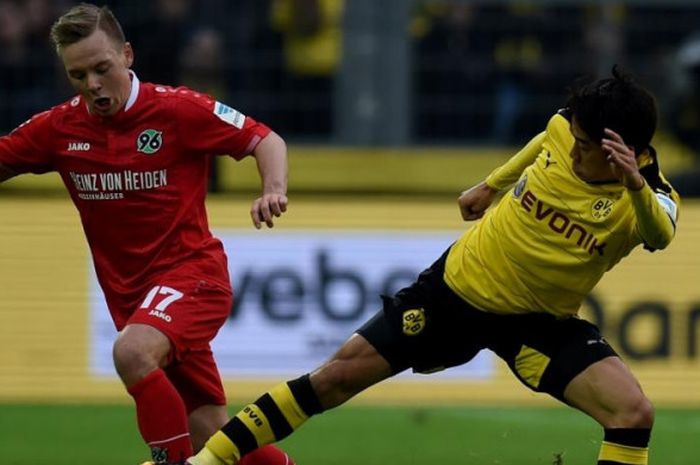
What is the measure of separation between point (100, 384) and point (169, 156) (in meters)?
4.50

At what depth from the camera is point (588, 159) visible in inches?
261

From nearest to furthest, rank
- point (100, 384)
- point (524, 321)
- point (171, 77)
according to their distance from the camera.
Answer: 1. point (524, 321)
2. point (100, 384)
3. point (171, 77)

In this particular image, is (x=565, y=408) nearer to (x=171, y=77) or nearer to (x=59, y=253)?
(x=59, y=253)

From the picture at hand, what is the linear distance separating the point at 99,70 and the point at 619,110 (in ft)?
6.57

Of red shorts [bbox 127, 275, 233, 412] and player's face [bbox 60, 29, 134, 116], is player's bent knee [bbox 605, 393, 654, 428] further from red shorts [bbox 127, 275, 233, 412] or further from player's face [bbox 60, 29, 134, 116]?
player's face [bbox 60, 29, 134, 116]

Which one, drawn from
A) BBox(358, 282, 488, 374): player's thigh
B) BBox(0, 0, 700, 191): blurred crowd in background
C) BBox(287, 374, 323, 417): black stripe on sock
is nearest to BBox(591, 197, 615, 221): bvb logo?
BBox(358, 282, 488, 374): player's thigh

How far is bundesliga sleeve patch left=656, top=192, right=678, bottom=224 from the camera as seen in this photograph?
6.46 m

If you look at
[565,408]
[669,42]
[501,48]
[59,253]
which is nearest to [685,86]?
[669,42]

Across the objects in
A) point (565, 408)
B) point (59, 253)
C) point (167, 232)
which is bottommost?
point (565, 408)

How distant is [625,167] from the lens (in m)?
6.14

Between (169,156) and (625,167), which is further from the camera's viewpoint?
(169,156)

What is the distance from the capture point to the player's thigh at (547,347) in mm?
6750

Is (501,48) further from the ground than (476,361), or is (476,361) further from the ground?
(501,48)

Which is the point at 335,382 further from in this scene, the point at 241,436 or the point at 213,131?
the point at 213,131
